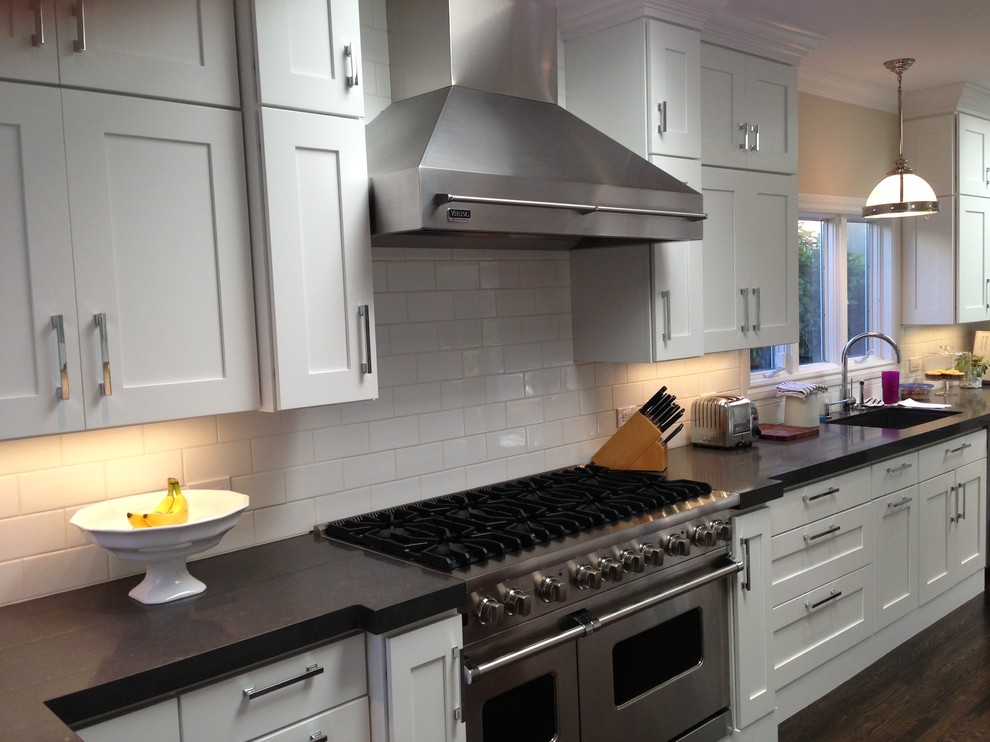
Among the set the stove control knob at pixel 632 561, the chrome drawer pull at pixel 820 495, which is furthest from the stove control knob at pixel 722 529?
the chrome drawer pull at pixel 820 495

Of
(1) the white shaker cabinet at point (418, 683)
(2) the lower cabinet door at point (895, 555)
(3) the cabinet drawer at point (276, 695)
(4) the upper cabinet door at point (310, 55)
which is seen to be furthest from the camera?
(2) the lower cabinet door at point (895, 555)

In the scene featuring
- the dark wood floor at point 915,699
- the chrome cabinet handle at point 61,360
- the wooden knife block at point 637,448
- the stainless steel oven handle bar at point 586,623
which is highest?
the chrome cabinet handle at point 61,360

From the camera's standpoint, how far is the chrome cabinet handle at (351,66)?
89.3 inches

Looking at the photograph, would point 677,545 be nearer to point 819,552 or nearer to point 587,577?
point 587,577

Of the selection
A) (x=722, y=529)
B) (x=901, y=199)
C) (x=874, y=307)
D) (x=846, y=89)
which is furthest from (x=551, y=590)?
(x=874, y=307)

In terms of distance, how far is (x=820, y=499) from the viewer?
3.29 meters

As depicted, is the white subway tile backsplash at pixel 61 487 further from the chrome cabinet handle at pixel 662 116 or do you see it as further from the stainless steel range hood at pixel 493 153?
the chrome cabinet handle at pixel 662 116

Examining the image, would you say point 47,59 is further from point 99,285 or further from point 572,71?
point 572,71

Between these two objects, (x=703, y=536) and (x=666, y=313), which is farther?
(x=666, y=313)

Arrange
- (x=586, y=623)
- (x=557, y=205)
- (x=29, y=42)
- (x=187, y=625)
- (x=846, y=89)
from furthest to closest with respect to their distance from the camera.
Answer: (x=846, y=89) < (x=557, y=205) < (x=586, y=623) < (x=187, y=625) < (x=29, y=42)

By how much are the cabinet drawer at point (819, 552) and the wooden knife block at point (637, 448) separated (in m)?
0.49

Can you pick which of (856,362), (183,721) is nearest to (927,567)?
(856,362)

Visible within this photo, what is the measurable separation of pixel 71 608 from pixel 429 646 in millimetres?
835

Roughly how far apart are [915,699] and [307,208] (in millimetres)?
2938
